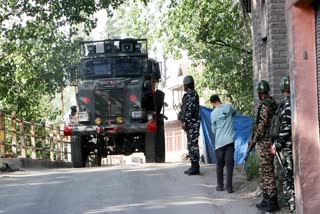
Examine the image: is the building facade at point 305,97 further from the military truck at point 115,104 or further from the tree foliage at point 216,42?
the tree foliage at point 216,42

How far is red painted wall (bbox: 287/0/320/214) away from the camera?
8.02 meters

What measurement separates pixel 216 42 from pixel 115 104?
36.6 feet

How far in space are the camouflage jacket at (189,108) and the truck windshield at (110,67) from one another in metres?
5.50

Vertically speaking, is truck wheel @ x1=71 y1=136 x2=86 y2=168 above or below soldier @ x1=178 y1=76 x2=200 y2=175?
below

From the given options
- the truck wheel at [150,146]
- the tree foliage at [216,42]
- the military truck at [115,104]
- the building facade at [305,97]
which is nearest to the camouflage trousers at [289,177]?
the building facade at [305,97]

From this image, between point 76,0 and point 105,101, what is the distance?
15.5 feet

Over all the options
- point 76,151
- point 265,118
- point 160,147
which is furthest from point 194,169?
point 76,151

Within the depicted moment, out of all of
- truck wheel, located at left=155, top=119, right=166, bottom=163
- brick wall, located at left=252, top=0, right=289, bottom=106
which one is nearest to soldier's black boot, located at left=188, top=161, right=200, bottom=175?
brick wall, located at left=252, top=0, right=289, bottom=106

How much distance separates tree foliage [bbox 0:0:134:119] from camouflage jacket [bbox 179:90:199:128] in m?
9.18

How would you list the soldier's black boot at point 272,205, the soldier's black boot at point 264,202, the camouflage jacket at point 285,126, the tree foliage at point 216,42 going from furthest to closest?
the tree foliage at point 216,42 → the soldier's black boot at point 264,202 → the soldier's black boot at point 272,205 → the camouflage jacket at point 285,126

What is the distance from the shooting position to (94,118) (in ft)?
56.4

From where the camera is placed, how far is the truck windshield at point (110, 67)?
17.8 m

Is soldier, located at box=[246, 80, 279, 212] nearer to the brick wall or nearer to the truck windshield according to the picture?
the brick wall

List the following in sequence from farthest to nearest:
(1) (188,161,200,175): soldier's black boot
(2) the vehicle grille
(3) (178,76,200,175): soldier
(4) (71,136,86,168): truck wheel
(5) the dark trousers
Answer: (4) (71,136,86,168): truck wheel → (2) the vehicle grille → (1) (188,161,200,175): soldier's black boot → (3) (178,76,200,175): soldier → (5) the dark trousers
